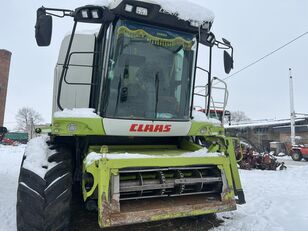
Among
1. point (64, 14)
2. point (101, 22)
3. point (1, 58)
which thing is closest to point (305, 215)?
point (101, 22)

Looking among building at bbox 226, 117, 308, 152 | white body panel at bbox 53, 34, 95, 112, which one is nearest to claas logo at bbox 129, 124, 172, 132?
white body panel at bbox 53, 34, 95, 112

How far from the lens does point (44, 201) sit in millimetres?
3383

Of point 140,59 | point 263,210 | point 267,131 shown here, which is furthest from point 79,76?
point 267,131

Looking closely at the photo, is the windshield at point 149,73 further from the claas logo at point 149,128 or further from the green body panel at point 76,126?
the green body panel at point 76,126

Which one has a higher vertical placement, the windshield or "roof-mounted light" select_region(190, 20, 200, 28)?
"roof-mounted light" select_region(190, 20, 200, 28)

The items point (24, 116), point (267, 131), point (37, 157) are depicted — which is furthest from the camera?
point (24, 116)

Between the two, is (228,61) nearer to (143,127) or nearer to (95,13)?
(143,127)

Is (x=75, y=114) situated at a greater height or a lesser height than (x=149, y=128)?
greater

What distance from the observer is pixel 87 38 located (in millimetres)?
5453

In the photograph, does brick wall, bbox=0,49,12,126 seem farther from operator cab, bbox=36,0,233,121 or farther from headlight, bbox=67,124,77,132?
headlight, bbox=67,124,77,132

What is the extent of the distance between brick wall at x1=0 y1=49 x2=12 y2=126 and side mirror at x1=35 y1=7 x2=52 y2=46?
11582 mm

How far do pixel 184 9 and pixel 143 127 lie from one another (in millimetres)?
1779

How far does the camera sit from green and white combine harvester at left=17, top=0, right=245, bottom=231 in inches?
137

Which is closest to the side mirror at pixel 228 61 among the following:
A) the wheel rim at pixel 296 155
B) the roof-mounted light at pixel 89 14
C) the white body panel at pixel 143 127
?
the white body panel at pixel 143 127
